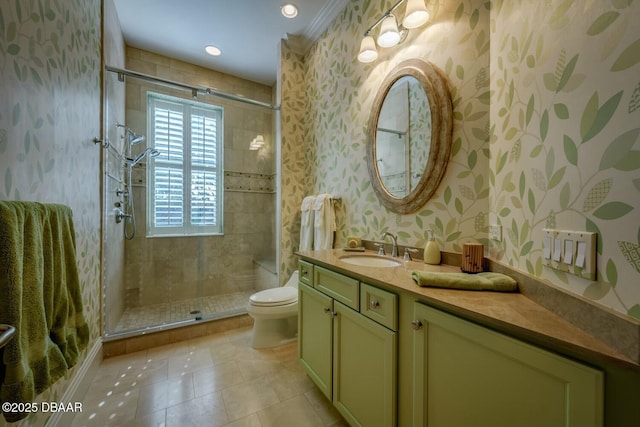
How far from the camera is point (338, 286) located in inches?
49.3

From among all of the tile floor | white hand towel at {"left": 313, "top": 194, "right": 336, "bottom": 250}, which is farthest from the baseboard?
white hand towel at {"left": 313, "top": 194, "right": 336, "bottom": 250}

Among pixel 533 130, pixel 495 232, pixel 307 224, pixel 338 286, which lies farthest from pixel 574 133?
pixel 307 224

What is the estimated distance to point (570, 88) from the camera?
2.25ft

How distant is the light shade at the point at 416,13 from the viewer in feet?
4.32

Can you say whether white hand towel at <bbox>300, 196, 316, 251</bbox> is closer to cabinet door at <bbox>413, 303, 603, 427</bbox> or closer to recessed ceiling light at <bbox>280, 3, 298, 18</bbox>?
cabinet door at <bbox>413, 303, 603, 427</bbox>

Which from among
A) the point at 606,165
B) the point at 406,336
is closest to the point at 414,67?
the point at 606,165

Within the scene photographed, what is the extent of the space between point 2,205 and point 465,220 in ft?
5.63

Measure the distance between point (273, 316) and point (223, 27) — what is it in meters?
2.68

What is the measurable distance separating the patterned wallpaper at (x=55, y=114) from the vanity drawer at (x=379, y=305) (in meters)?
1.29

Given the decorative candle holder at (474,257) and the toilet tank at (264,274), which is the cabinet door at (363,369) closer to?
the decorative candle holder at (474,257)

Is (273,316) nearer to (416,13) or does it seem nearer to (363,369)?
(363,369)

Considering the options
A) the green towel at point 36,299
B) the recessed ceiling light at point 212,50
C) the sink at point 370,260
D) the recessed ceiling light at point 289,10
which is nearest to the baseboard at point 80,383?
the green towel at point 36,299

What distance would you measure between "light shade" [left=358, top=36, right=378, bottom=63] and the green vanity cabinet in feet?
4.76

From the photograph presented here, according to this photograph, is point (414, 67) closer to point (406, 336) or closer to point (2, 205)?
point (406, 336)
